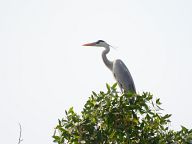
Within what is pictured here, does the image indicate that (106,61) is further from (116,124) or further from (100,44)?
(116,124)

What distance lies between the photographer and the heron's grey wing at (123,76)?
53.9 ft

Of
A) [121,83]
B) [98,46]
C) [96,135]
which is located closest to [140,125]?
[96,135]

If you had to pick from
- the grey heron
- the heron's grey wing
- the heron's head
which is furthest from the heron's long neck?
the heron's grey wing

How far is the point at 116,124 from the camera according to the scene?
845 centimetres

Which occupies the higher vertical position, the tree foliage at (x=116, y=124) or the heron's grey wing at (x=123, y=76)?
the heron's grey wing at (x=123, y=76)

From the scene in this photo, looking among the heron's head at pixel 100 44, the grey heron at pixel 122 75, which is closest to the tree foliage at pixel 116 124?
Answer: the grey heron at pixel 122 75

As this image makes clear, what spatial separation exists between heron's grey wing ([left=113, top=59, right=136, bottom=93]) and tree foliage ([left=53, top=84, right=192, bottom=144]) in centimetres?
759

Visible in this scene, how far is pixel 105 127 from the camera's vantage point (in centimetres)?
832

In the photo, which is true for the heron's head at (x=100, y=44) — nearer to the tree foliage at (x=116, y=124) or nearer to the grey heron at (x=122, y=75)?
the grey heron at (x=122, y=75)

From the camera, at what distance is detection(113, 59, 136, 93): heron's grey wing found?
1644 cm

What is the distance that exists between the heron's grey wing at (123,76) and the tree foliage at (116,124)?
24.9ft

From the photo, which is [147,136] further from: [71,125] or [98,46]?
[98,46]

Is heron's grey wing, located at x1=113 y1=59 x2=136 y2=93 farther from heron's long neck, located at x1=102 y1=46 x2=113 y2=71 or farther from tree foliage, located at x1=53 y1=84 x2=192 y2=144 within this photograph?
tree foliage, located at x1=53 y1=84 x2=192 y2=144

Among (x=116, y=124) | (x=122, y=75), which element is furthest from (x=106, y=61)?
(x=116, y=124)
